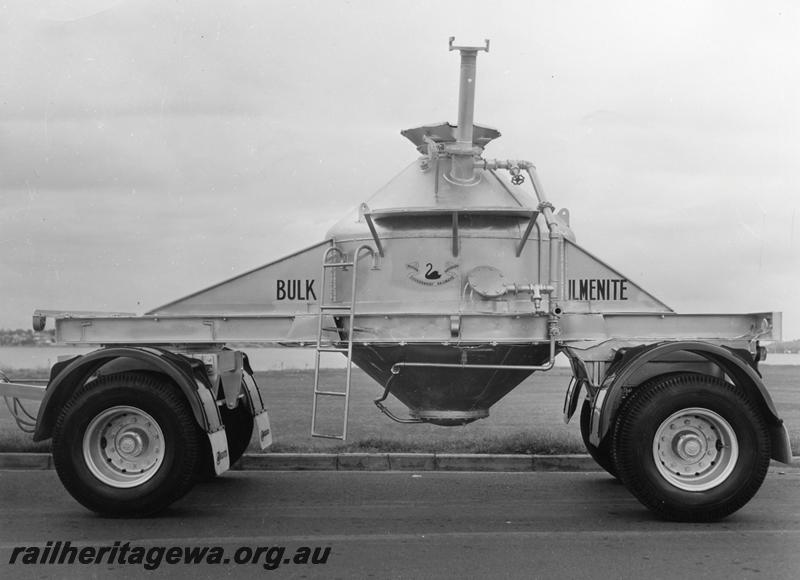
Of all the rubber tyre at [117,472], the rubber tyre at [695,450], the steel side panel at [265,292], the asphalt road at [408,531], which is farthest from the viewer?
the steel side panel at [265,292]

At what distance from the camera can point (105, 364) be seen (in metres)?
8.12

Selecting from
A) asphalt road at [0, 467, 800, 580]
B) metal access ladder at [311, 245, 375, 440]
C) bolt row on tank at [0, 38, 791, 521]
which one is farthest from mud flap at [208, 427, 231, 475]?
metal access ladder at [311, 245, 375, 440]

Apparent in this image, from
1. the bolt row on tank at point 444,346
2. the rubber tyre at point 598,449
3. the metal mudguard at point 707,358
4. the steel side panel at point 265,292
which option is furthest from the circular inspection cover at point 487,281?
the rubber tyre at point 598,449

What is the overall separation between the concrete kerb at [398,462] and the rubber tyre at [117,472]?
229cm

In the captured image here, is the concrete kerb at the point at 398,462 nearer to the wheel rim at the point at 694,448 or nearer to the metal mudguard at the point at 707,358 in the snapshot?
the metal mudguard at the point at 707,358

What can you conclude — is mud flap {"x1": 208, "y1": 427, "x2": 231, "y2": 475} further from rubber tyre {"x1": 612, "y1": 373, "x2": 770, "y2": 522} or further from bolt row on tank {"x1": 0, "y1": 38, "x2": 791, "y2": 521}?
rubber tyre {"x1": 612, "y1": 373, "x2": 770, "y2": 522}

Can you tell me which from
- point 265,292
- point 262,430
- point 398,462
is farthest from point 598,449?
point 265,292

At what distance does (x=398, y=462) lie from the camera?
988 cm

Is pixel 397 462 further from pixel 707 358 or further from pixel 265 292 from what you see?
pixel 707 358

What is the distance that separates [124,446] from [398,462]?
309 centimetres

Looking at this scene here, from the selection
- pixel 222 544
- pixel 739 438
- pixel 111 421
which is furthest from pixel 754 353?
pixel 111 421

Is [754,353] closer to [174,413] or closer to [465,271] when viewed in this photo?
[465,271]

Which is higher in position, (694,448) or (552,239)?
(552,239)

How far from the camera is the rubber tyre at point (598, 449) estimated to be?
359 inches
